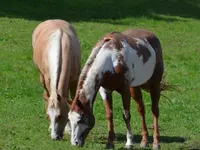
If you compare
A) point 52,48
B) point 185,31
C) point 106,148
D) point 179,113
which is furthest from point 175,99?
point 185,31

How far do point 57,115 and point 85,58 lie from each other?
27.3ft

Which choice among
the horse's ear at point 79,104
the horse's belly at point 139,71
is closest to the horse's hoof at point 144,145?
the horse's belly at point 139,71

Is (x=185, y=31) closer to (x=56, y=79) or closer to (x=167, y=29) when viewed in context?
(x=167, y=29)

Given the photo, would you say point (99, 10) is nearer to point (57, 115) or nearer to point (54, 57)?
point (54, 57)

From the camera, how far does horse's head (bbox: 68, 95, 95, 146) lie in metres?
8.80

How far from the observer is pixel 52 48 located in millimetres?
11180

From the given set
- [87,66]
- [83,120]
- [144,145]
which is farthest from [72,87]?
[83,120]

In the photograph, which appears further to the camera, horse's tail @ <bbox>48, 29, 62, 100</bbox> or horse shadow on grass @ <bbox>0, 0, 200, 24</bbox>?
horse shadow on grass @ <bbox>0, 0, 200, 24</bbox>

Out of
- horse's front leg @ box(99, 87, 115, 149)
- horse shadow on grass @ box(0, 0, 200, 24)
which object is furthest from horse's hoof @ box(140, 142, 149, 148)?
horse shadow on grass @ box(0, 0, 200, 24)

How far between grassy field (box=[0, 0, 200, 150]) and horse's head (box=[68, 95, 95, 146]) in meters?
0.38

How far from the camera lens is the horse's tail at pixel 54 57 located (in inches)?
406

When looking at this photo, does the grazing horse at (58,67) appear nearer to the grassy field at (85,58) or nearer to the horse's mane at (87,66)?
the grassy field at (85,58)

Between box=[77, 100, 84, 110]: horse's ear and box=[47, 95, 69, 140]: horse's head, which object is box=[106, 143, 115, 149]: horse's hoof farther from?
box=[47, 95, 69, 140]: horse's head

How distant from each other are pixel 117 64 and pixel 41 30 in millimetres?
4155
